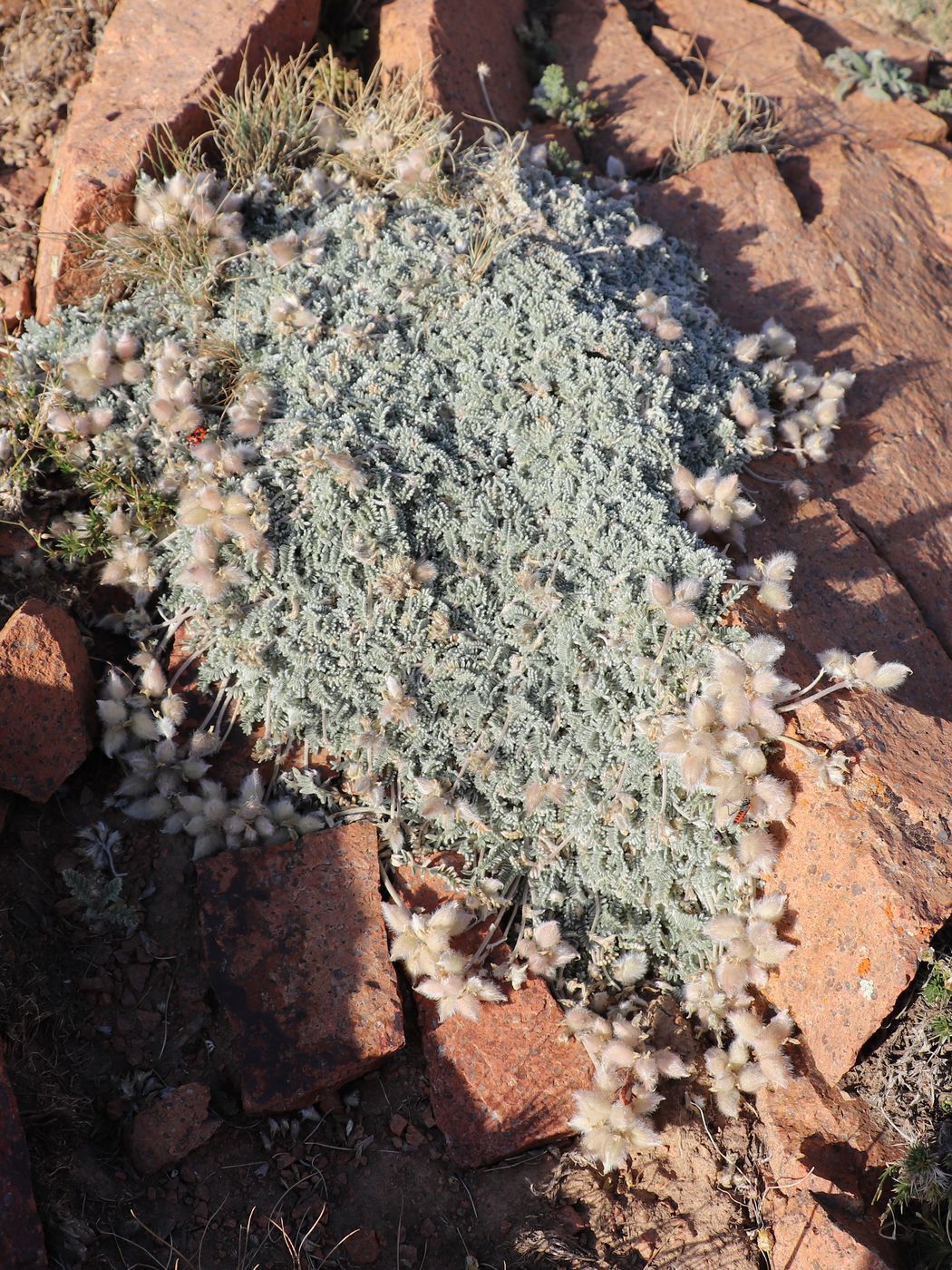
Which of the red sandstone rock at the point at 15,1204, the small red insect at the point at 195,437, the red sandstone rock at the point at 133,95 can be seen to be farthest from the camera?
the red sandstone rock at the point at 133,95

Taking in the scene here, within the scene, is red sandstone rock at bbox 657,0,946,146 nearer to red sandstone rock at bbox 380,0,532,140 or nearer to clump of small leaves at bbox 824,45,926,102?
clump of small leaves at bbox 824,45,926,102

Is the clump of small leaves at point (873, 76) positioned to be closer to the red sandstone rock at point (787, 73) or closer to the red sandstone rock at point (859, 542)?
the red sandstone rock at point (787, 73)

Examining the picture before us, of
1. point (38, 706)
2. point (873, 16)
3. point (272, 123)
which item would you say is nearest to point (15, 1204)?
point (38, 706)

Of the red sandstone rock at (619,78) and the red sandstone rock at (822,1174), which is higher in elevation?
the red sandstone rock at (619,78)

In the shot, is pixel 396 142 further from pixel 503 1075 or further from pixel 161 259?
pixel 503 1075

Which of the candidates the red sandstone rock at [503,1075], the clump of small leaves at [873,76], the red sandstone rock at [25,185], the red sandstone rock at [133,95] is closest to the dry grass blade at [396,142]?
the red sandstone rock at [133,95]

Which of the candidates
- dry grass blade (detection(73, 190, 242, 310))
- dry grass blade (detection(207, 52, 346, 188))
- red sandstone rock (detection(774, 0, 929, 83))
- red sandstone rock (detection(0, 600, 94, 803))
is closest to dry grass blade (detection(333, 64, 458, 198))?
dry grass blade (detection(207, 52, 346, 188))

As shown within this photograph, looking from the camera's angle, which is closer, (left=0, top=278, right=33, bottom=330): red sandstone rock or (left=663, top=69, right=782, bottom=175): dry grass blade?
(left=0, top=278, right=33, bottom=330): red sandstone rock

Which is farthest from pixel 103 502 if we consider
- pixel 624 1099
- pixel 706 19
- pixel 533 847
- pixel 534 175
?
pixel 706 19
